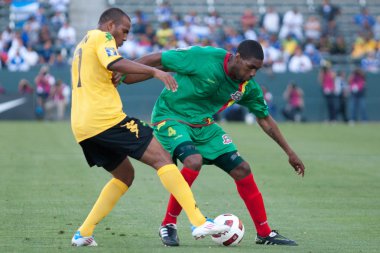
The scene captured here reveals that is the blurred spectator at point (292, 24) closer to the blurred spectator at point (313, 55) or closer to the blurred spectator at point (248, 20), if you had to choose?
the blurred spectator at point (313, 55)

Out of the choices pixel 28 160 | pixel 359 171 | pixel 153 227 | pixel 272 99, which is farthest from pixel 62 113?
pixel 153 227

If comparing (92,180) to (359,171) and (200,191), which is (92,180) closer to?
(200,191)

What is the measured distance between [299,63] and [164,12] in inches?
227

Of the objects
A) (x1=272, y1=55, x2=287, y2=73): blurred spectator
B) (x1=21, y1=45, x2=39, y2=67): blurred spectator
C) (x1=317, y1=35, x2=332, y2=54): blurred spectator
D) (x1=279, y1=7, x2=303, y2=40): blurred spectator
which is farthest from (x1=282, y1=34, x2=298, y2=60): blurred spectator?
(x1=21, y1=45, x2=39, y2=67): blurred spectator

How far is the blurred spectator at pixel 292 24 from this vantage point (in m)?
36.1

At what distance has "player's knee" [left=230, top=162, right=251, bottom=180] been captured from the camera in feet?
27.6

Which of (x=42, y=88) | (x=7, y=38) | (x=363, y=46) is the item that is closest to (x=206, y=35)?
(x=363, y=46)

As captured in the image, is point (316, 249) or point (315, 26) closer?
point (316, 249)

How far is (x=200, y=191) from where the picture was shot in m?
12.7

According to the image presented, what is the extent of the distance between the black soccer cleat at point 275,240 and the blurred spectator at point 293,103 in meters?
24.8

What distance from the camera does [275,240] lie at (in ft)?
27.3

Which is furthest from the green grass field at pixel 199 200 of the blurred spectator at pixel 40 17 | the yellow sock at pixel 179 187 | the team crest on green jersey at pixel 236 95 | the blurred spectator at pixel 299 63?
the blurred spectator at pixel 40 17

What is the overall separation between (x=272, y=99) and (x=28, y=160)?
17.8 m

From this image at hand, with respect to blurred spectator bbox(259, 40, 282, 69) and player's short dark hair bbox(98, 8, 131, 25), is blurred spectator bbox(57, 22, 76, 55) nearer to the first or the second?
blurred spectator bbox(259, 40, 282, 69)
